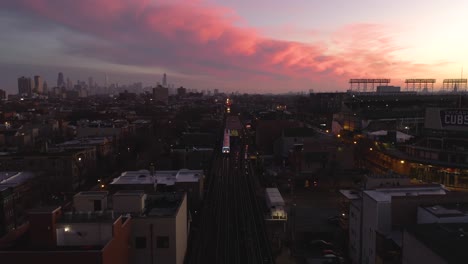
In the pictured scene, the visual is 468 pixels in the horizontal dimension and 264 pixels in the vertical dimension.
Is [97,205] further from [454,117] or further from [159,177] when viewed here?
[454,117]

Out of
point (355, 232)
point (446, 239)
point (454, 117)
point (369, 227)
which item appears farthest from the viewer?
point (454, 117)

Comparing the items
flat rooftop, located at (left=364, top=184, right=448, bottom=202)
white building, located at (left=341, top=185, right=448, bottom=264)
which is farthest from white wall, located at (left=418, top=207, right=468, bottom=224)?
flat rooftop, located at (left=364, top=184, right=448, bottom=202)

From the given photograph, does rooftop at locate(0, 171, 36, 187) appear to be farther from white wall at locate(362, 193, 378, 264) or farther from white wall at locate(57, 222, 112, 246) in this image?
white wall at locate(362, 193, 378, 264)

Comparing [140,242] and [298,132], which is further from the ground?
[298,132]

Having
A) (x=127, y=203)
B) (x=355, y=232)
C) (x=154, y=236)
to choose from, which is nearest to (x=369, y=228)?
(x=355, y=232)

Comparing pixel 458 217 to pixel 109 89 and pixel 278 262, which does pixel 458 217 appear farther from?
pixel 109 89

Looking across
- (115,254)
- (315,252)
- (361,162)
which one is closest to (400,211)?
(315,252)
